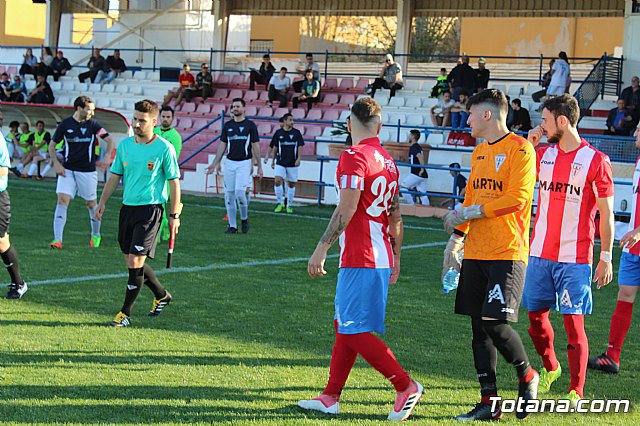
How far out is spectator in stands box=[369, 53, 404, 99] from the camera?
87.2 ft

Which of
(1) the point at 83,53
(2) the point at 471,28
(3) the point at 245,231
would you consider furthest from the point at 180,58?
(3) the point at 245,231

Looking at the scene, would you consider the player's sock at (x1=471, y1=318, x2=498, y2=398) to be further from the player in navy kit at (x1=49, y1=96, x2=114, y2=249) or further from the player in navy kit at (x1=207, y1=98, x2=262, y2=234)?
the player in navy kit at (x1=207, y1=98, x2=262, y2=234)

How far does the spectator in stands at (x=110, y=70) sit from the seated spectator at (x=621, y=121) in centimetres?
1758

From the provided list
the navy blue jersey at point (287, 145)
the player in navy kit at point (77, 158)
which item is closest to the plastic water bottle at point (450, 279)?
the player in navy kit at point (77, 158)

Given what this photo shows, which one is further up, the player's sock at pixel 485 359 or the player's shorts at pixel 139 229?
the player's shorts at pixel 139 229

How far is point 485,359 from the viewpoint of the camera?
550cm

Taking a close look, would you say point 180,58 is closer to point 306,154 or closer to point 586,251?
point 306,154

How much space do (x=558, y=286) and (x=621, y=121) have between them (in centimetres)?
1578

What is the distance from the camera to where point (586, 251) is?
6.08m

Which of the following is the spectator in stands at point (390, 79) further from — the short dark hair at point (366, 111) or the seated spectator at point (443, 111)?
the short dark hair at point (366, 111)

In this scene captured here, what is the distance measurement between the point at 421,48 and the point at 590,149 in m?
50.2

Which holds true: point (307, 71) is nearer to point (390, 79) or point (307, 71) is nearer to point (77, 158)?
point (390, 79)

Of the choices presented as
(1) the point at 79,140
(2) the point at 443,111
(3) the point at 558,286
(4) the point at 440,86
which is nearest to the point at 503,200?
(3) the point at 558,286

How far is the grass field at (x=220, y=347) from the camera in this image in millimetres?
5598
